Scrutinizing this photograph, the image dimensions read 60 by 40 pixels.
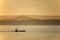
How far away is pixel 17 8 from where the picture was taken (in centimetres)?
154

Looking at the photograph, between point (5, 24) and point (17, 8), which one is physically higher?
point (17, 8)

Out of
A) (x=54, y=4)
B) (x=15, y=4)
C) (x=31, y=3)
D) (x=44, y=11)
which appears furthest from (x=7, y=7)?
(x=54, y=4)

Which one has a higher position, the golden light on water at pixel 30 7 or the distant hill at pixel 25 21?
the golden light on water at pixel 30 7

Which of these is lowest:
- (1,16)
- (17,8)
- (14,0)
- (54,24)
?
(54,24)

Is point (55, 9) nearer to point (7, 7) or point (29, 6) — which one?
point (29, 6)

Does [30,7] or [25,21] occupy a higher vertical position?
[30,7]

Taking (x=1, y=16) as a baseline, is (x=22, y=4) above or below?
above

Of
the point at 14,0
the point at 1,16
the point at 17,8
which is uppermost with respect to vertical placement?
the point at 14,0

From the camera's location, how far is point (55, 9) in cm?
154

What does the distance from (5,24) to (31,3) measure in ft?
1.57

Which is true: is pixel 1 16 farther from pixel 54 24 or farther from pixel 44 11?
pixel 54 24

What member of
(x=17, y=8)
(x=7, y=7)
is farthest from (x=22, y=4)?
(x=7, y=7)

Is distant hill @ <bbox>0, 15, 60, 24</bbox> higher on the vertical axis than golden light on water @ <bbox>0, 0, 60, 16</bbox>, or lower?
lower

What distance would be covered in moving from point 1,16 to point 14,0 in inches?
11.8
